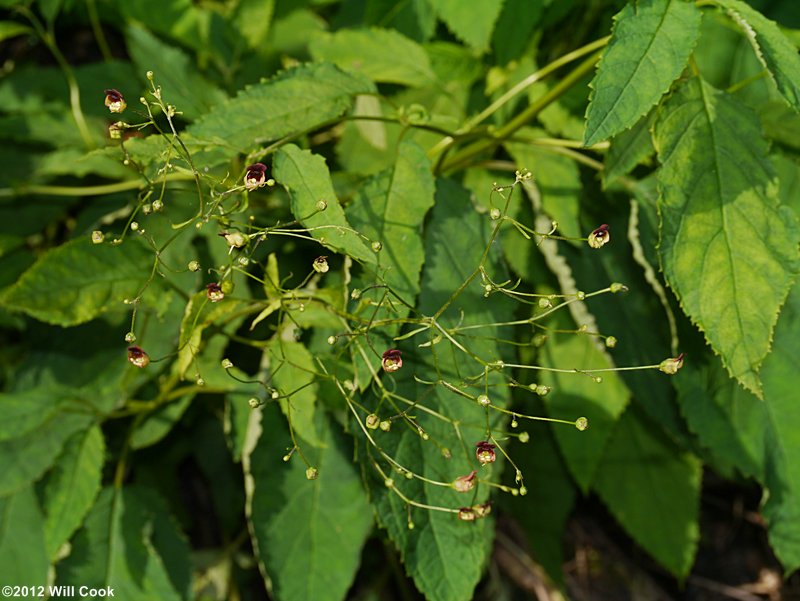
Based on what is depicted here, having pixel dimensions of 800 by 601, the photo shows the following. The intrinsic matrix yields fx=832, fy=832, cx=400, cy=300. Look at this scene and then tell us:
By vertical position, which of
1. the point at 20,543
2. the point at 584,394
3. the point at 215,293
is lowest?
the point at 20,543

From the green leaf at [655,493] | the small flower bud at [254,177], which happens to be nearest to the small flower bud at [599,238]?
the small flower bud at [254,177]

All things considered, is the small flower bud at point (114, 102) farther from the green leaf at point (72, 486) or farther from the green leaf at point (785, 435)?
the green leaf at point (785, 435)

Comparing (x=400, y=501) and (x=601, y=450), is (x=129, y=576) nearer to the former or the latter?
(x=400, y=501)

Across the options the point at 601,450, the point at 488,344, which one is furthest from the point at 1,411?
the point at 601,450

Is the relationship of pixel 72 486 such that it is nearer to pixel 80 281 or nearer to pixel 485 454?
pixel 80 281

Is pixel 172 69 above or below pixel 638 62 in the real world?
below

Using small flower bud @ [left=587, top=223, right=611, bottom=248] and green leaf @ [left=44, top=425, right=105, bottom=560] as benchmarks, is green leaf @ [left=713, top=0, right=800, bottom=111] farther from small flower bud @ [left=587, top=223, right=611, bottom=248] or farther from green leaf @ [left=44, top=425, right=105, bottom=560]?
green leaf @ [left=44, top=425, right=105, bottom=560]

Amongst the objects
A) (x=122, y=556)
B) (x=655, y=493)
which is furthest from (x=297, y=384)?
(x=655, y=493)
